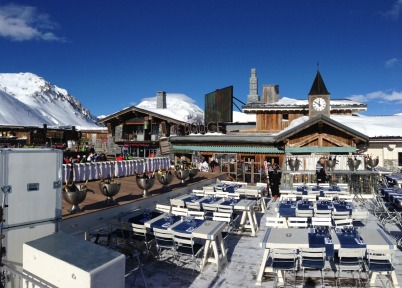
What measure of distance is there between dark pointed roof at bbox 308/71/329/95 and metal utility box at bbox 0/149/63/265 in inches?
859

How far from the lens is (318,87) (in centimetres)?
2475

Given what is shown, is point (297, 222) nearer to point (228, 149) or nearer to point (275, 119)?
point (228, 149)

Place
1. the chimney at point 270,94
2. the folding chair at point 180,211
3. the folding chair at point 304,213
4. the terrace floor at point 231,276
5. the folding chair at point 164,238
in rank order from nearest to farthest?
the terrace floor at point 231,276
the folding chair at point 164,238
the folding chair at point 180,211
the folding chair at point 304,213
the chimney at point 270,94

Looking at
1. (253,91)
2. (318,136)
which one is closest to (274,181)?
(318,136)

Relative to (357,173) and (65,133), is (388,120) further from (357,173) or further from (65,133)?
(65,133)

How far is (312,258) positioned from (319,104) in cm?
1985

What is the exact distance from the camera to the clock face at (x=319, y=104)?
2416 centimetres

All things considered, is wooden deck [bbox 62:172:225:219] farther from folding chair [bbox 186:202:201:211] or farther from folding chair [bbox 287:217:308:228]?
folding chair [bbox 287:217:308:228]

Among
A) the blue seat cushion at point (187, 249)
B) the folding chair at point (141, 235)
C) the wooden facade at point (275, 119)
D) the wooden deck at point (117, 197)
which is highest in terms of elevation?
the wooden facade at point (275, 119)

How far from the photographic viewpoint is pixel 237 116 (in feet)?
148

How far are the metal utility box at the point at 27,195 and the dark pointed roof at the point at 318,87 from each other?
21.8 metres

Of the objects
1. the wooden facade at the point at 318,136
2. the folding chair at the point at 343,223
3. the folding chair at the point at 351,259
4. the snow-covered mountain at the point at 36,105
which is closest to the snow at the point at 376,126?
the wooden facade at the point at 318,136

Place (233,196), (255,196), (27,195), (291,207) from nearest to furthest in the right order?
1. (27,195)
2. (291,207)
3. (233,196)
4. (255,196)

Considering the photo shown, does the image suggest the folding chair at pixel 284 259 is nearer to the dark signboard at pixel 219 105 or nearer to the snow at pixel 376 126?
the snow at pixel 376 126
